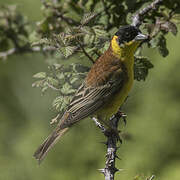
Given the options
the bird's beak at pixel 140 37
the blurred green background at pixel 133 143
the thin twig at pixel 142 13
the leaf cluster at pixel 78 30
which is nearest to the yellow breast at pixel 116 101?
the leaf cluster at pixel 78 30

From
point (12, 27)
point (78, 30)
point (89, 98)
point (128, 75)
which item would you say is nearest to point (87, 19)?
point (78, 30)

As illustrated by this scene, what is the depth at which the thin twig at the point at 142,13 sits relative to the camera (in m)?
4.47

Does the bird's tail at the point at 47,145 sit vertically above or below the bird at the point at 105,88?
below

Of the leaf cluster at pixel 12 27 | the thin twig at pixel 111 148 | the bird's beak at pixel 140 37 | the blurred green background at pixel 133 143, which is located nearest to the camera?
the thin twig at pixel 111 148

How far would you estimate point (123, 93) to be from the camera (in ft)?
15.6

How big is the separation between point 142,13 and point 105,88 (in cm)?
85

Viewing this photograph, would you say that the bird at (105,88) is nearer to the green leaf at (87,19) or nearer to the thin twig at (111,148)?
the thin twig at (111,148)

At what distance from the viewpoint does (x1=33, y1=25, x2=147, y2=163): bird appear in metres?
4.63

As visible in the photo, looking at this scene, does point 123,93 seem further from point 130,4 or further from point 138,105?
point 138,105

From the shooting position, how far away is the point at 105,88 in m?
4.79

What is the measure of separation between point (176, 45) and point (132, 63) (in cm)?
170

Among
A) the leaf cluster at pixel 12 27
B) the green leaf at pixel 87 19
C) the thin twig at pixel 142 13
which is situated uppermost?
the leaf cluster at pixel 12 27

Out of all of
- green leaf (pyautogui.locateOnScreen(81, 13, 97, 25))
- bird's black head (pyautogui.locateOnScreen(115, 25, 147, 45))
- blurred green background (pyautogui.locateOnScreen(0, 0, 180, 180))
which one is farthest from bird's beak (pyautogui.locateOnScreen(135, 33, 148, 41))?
blurred green background (pyautogui.locateOnScreen(0, 0, 180, 180))

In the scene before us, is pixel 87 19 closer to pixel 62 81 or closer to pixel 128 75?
pixel 62 81
